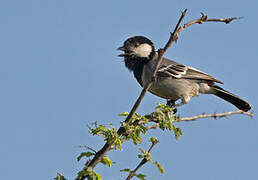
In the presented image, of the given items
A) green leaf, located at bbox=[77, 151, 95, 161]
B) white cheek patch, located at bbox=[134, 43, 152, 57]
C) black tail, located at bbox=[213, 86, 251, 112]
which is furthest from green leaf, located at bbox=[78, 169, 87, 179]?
black tail, located at bbox=[213, 86, 251, 112]

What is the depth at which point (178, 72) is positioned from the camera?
8031 mm

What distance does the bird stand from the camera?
7.75 metres

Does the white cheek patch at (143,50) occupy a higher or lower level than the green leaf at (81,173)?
higher

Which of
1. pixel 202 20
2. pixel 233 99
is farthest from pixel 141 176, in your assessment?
pixel 233 99

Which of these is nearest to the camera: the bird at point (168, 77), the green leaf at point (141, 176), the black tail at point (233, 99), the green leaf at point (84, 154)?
the green leaf at point (141, 176)

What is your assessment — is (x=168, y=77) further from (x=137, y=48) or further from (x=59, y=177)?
(x=59, y=177)

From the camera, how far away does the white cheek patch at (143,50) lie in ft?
26.9

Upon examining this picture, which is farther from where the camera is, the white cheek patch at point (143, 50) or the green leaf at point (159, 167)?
the white cheek patch at point (143, 50)

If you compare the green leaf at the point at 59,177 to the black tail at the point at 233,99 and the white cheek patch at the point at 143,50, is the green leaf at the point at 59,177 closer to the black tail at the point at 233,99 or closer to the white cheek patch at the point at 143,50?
the white cheek patch at the point at 143,50

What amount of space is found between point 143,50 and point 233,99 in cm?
238

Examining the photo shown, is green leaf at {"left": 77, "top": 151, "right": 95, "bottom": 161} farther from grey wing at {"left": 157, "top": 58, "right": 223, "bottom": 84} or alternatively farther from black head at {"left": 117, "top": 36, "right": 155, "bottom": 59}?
black head at {"left": 117, "top": 36, "right": 155, "bottom": 59}

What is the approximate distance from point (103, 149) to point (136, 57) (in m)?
4.87

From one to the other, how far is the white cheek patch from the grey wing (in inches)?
17.4

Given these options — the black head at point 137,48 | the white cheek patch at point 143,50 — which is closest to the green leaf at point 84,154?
the black head at point 137,48
